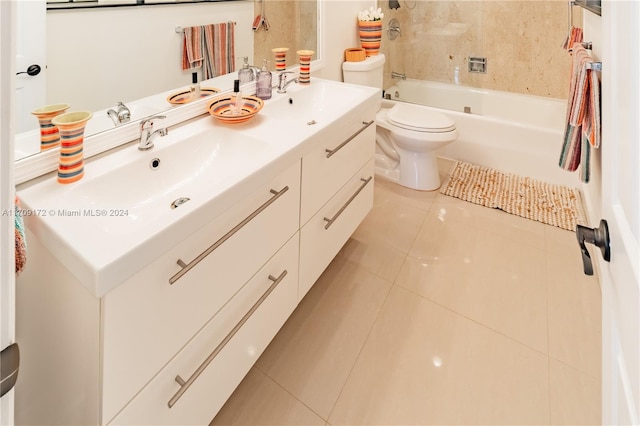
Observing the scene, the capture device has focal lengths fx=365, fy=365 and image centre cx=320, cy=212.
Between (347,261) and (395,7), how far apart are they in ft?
8.47

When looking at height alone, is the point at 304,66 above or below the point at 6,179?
above

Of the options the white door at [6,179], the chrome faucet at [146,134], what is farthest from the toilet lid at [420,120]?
the white door at [6,179]

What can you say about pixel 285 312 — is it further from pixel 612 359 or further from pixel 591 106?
pixel 591 106

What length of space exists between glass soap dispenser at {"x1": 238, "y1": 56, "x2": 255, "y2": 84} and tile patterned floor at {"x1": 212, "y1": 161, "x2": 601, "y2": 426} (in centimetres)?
104

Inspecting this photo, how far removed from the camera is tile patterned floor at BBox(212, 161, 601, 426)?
1310 millimetres

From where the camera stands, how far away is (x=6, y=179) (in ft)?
1.28

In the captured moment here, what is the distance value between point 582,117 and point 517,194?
5.07 feet

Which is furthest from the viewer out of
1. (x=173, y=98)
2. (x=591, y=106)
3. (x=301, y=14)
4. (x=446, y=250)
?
(x=446, y=250)

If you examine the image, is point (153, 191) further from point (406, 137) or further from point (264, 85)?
point (406, 137)

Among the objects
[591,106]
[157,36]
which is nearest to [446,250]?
[591,106]

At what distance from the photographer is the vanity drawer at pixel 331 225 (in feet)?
4.75

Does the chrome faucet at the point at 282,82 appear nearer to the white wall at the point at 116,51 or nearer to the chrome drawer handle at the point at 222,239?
the white wall at the point at 116,51

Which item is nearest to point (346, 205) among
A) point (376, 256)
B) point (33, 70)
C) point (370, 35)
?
point (376, 256)

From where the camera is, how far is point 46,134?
0.96m
